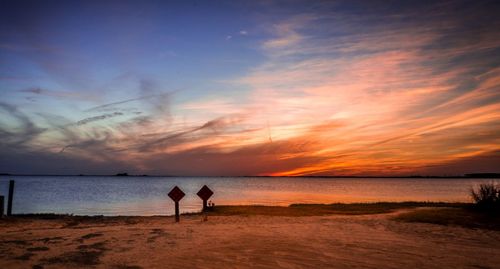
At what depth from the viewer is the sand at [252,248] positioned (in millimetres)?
7406

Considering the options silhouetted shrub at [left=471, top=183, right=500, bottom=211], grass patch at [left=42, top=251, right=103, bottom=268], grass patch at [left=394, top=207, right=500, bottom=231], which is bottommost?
grass patch at [left=394, top=207, right=500, bottom=231]

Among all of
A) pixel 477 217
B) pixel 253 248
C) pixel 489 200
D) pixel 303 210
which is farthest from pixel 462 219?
pixel 253 248

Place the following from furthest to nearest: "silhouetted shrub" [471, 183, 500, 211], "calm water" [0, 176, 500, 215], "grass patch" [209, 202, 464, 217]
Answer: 1. "calm water" [0, 176, 500, 215]
2. "grass patch" [209, 202, 464, 217]
3. "silhouetted shrub" [471, 183, 500, 211]

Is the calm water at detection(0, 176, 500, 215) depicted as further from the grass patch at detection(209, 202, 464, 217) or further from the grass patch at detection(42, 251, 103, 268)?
the grass patch at detection(42, 251, 103, 268)

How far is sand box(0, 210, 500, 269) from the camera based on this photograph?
7406mm

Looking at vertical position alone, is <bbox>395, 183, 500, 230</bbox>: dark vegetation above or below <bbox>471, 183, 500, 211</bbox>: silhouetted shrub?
below

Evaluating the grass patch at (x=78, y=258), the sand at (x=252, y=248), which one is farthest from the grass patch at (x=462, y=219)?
the grass patch at (x=78, y=258)

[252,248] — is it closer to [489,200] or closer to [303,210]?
[303,210]

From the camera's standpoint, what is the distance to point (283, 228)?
→ 12250mm

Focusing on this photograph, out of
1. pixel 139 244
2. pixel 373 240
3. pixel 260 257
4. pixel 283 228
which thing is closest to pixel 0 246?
pixel 139 244

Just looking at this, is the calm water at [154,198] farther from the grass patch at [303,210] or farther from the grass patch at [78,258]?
the grass patch at [78,258]

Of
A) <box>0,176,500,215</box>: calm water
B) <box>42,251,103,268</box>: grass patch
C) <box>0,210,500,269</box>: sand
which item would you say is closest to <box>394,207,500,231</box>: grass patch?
<box>0,210,500,269</box>: sand

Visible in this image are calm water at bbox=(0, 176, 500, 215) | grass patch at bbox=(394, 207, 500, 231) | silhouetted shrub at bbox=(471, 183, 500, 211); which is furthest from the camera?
calm water at bbox=(0, 176, 500, 215)

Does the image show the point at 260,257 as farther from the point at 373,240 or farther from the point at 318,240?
the point at 373,240
